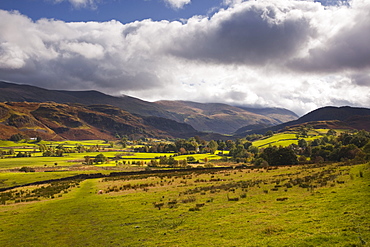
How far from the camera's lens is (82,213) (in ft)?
95.0

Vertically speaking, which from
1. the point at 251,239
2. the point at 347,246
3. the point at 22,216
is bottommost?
the point at 22,216

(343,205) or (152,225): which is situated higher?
(343,205)

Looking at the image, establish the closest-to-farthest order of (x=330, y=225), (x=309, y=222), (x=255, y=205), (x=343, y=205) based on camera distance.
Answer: (x=330, y=225) → (x=309, y=222) → (x=343, y=205) → (x=255, y=205)

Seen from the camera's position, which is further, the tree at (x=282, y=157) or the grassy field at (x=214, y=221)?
the tree at (x=282, y=157)

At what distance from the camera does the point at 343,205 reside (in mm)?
18016

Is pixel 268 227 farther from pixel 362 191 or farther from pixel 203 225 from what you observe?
pixel 362 191

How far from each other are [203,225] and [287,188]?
49.0ft

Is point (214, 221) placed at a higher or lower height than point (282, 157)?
higher

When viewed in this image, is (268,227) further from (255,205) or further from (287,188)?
(287,188)

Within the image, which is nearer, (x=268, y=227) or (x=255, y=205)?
(x=268, y=227)

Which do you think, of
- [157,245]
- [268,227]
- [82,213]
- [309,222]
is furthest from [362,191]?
[82,213]

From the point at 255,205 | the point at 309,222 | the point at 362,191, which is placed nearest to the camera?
the point at 309,222

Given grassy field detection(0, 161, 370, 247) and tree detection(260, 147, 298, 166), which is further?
tree detection(260, 147, 298, 166)

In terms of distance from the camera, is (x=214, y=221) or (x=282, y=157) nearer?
(x=214, y=221)
